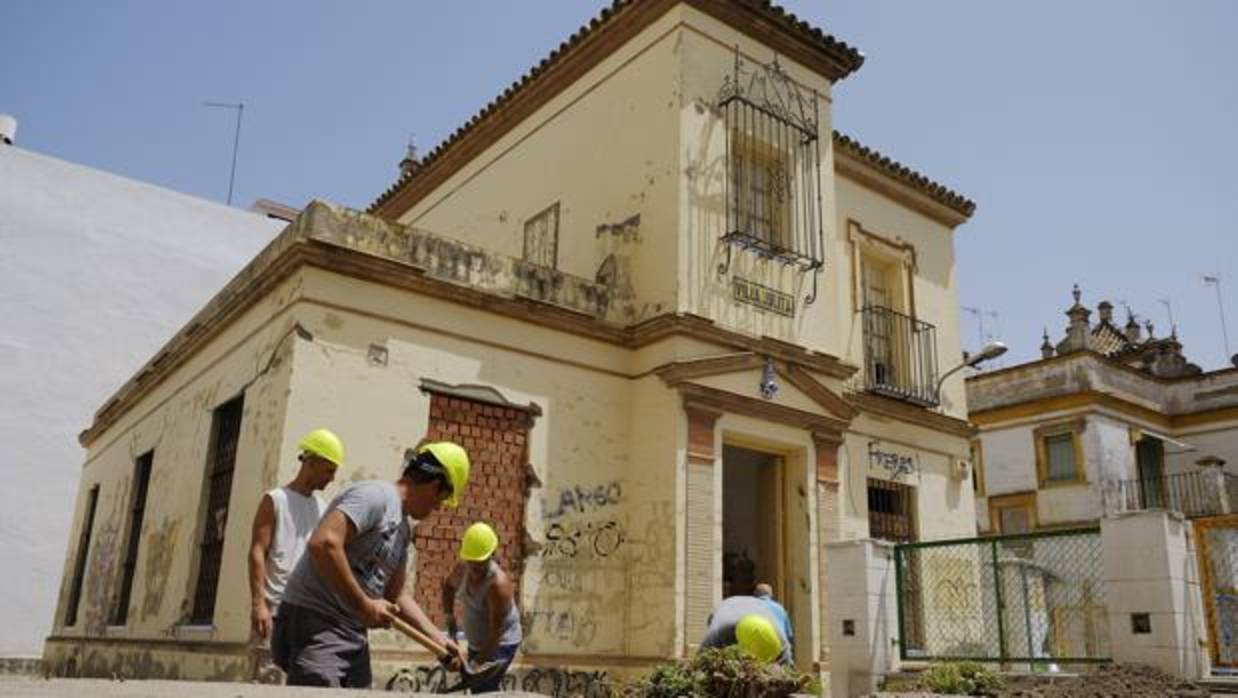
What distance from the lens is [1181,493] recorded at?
26.3m

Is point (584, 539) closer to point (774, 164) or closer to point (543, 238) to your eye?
point (543, 238)

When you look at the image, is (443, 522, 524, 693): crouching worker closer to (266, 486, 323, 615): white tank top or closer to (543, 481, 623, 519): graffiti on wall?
(266, 486, 323, 615): white tank top

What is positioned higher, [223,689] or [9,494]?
[9,494]

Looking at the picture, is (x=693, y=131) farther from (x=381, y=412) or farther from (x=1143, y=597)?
(x=1143, y=597)

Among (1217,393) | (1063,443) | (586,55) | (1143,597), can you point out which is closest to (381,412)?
(586,55)

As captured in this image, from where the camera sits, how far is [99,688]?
3.10 meters

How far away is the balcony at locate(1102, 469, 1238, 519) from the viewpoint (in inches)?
981

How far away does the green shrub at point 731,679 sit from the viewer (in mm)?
5906

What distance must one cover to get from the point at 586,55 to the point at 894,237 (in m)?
5.47

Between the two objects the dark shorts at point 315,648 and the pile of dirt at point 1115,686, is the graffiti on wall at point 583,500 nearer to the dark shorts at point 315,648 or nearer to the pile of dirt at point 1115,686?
the pile of dirt at point 1115,686

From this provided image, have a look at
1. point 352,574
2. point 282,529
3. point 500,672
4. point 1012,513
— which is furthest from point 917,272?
point 1012,513

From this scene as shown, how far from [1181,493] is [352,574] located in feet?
90.1

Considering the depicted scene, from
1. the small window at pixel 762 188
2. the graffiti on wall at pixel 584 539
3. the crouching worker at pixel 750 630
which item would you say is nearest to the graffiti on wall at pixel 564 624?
the graffiti on wall at pixel 584 539

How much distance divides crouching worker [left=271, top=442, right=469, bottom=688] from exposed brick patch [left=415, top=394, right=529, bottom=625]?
4785mm
